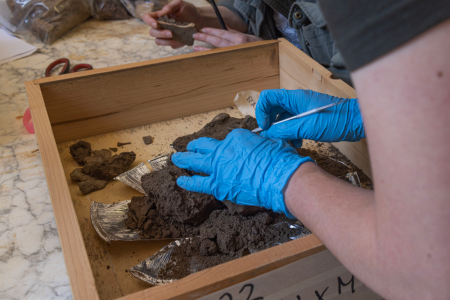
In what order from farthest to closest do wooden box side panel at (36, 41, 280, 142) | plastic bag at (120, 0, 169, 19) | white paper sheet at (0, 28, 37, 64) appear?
1. plastic bag at (120, 0, 169, 19)
2. white paper sheet at (0, 28, 37, 64)
3. wooden box side panel at (36, 41, 280, 142)

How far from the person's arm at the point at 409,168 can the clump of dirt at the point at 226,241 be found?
0.36m

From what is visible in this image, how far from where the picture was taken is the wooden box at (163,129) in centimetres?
69

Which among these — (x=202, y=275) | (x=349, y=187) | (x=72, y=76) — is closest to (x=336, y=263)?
(x=349, y=187)

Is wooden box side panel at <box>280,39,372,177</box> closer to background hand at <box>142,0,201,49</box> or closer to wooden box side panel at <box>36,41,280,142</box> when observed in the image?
wooden box side panel at <box>36,41,280,142</box>

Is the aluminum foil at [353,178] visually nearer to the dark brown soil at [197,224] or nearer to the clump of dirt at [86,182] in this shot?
the dark brown soil at [197,224]

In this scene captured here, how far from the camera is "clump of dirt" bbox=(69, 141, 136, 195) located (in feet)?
3.86

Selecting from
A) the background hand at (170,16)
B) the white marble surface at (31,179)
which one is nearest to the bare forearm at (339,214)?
the white marble surface at (31,179)

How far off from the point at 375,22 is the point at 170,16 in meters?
1.71

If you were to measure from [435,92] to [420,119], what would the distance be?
37mm

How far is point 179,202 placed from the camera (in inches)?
38.4

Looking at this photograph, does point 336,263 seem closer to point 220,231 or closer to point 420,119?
point 220,231

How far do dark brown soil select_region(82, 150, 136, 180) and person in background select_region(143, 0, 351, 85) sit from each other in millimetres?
772

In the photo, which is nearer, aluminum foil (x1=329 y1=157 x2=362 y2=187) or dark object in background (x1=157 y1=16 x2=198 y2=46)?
aluminum foil (x1=329 y1=157 x2=362 y2=187)

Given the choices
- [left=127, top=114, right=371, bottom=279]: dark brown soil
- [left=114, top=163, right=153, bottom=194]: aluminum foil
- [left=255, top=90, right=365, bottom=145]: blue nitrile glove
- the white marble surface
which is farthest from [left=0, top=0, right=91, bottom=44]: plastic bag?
[left=255, top=90, right=365, bottom=145]: blue nitrile glove
